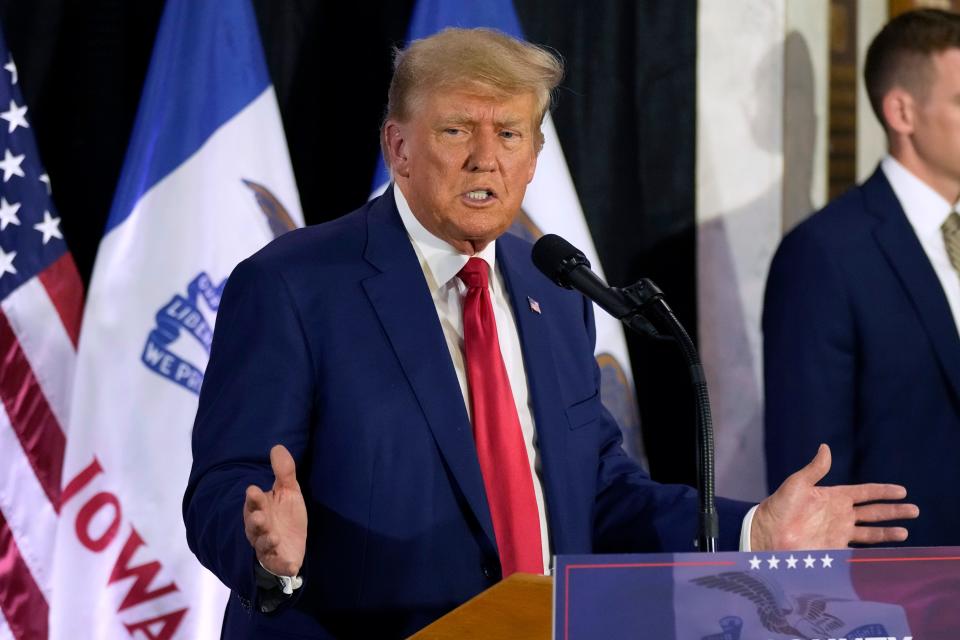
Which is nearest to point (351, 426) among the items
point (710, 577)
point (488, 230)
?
point (488, 230)

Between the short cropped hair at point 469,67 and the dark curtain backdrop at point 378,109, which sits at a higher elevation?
the dark curtain backdrop at point 378,109

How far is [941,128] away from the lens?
3438 millimetres

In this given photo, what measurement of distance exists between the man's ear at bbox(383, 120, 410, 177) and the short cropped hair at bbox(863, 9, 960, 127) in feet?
5.89

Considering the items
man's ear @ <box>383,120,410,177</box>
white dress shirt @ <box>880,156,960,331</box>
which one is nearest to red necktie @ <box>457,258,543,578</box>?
man's ear @ <box>383,120,410,177</box>

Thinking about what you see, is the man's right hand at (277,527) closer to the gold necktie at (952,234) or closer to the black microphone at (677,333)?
the black microphone at (677,333)

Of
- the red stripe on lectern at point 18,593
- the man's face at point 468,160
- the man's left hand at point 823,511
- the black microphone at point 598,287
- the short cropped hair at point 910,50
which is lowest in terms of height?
the red stripe on lectern at point 18,593

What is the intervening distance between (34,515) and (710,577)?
2.03 meters

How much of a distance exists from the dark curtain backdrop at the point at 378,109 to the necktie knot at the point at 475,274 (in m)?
1.35

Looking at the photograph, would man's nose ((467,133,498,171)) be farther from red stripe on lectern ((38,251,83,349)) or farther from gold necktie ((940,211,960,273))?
gold necktie ((940,211,960,273))

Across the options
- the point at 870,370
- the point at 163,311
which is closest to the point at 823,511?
the point at 870,370

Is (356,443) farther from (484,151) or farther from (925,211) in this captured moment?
(925,211)

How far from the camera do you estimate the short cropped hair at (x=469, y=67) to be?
2.09 m

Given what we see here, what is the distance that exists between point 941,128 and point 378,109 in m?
1.43

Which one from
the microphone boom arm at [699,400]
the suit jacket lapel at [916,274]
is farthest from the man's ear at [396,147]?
the suit jacket lapel at [916,274]
